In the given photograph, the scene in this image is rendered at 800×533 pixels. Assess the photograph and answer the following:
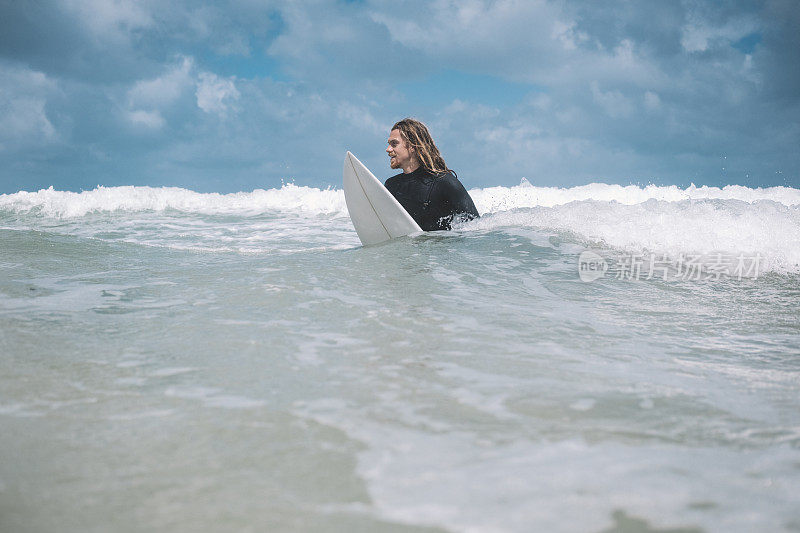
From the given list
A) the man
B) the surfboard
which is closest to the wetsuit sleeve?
the man

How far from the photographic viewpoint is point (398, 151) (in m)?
5.99

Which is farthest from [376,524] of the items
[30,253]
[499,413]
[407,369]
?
[30,253]

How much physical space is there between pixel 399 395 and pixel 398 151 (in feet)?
14.3

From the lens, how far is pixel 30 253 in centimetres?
554

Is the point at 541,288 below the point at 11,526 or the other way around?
the other way around

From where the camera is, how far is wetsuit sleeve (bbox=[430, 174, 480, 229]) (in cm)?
587

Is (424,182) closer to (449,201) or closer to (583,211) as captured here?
(449,201)

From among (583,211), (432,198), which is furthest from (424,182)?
(583,211)

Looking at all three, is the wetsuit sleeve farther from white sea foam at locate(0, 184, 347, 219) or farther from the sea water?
white sea foam at locate(0, 184, 347, 219)

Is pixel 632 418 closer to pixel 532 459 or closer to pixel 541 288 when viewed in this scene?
pixel 532 459

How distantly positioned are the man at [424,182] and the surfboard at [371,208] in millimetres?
196

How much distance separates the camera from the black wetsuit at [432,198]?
5.89m

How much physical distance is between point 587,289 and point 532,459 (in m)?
2.89

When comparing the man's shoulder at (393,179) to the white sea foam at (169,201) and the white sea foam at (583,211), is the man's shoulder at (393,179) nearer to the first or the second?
the white sea foam at (583,211)
